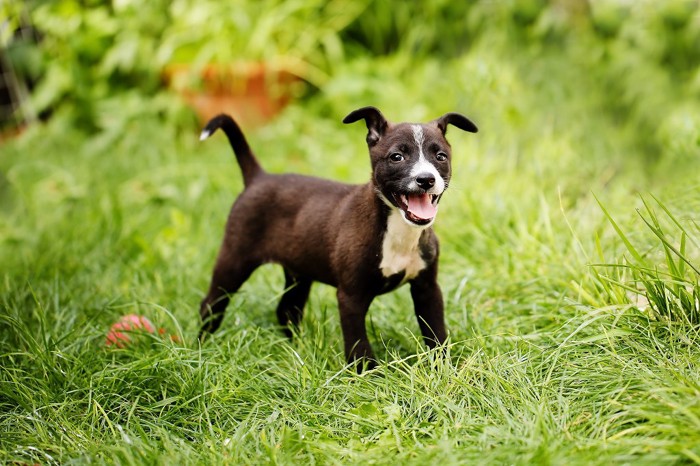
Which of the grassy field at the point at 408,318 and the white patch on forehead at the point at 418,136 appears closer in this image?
the grassy field at the point at 408,318

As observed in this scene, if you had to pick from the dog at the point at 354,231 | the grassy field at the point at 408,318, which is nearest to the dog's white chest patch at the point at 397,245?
the dog at the point at 354,231

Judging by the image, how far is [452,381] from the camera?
295cm

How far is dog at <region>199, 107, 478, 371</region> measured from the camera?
9.93 feet

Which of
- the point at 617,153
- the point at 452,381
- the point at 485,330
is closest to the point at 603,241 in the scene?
the point at 485,330

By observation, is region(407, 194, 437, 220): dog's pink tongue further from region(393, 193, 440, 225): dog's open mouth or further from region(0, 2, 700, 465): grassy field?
region(0, 2, 700, 465): grassy field

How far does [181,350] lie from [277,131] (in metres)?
4.17

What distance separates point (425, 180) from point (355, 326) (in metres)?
0.69

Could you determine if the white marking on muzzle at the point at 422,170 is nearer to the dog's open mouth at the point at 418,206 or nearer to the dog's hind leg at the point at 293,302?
the dog's open mouth at the point at 418,206

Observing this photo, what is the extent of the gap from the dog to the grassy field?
148mm

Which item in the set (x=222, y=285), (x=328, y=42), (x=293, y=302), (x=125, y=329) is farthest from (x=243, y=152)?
(x=328, y=42)

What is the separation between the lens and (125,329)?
11.5 feet

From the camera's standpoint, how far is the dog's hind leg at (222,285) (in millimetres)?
3695

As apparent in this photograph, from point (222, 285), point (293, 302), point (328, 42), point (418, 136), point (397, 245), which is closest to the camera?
point (418, 136)

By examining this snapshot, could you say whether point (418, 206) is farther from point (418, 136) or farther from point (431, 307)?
point (431, 307)
